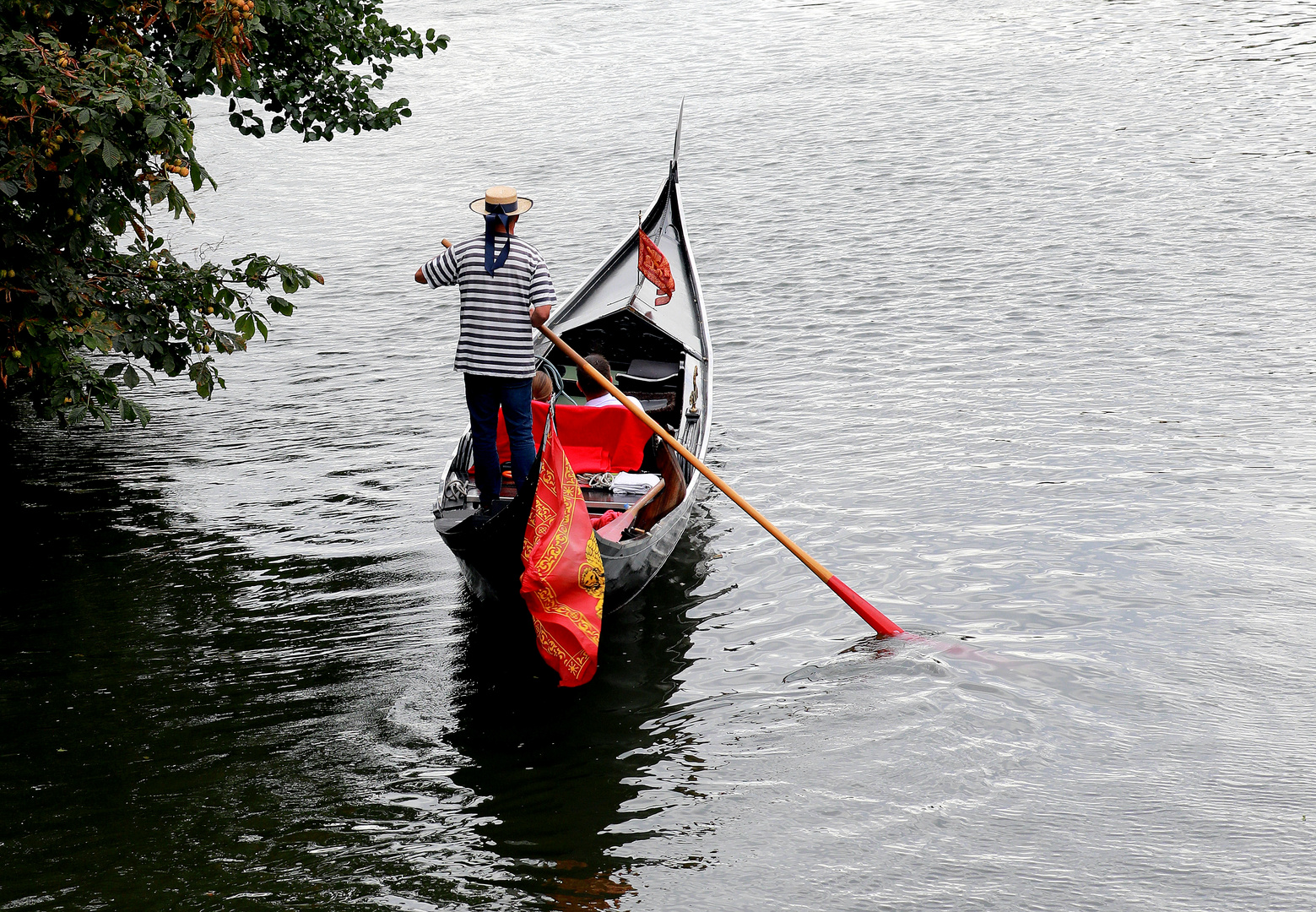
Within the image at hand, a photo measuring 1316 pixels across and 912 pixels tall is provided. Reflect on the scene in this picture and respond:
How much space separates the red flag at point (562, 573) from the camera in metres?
4.70

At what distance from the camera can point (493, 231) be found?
5.17m

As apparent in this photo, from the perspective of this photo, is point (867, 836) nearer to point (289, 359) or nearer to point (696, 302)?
point (696, 302)

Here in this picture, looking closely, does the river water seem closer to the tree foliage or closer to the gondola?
the gondola

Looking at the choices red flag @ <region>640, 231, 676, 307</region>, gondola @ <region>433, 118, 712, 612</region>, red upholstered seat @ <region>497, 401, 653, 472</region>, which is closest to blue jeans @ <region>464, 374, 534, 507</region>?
gondola @ <region>433, 118, 712, 612</region>

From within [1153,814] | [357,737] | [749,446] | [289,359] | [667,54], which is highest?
[667,54]

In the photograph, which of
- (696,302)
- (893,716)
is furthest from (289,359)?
(893,716)

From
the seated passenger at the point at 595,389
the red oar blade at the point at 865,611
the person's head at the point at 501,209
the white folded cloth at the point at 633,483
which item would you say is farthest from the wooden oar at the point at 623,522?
the person's head at the point at 501,209

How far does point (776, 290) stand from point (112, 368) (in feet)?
24.1

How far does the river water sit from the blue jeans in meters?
0.76

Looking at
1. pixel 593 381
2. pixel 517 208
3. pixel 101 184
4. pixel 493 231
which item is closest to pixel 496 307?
pixel 493 231

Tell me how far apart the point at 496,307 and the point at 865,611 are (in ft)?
7.82

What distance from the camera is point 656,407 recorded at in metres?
7.33

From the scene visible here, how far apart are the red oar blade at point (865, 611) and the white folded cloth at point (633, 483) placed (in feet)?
3.57

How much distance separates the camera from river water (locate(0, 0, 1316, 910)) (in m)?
4.21
